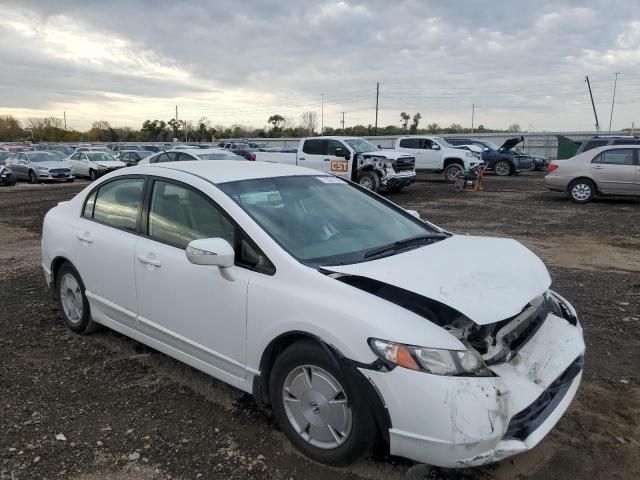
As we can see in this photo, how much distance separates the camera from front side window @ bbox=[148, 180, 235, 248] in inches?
133

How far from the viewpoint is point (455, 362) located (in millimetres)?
2465

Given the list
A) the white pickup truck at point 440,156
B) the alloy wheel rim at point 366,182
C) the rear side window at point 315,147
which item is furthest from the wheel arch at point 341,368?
the white pickup truck at point 440,156

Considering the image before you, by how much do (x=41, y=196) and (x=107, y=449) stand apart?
59.5 ft

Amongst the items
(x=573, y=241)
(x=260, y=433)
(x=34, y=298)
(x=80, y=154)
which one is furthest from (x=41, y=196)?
(x=260, y=433)

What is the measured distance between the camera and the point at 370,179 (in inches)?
671

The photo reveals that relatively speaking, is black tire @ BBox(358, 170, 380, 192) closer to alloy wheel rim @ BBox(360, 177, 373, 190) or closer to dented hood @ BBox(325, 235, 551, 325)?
alloy wheel rim @ BBox(360, 177, 373, 190)

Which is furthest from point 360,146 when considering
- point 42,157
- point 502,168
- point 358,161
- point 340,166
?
point 42,157

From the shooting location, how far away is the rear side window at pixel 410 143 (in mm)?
23428

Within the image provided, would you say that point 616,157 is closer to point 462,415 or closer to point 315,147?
point 315,147

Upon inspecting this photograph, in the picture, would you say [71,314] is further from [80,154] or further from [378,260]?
[80,154]

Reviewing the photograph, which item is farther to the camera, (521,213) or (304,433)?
(521,213)

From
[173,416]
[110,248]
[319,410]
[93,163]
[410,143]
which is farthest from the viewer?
[93,163]

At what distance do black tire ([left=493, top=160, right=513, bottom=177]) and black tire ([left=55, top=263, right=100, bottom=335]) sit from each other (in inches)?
963

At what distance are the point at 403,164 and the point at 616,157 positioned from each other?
20.7 ft
